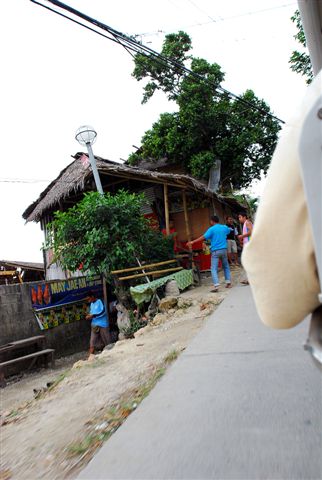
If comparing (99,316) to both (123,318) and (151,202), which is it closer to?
(123,318)

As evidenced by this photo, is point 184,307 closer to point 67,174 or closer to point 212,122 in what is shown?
point 67,174

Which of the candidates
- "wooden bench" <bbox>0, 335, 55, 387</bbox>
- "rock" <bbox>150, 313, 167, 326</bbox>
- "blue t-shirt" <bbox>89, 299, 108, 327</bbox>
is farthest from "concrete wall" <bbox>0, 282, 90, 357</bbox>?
"rock" <bbox>150, 313, 167, 326</bbox>

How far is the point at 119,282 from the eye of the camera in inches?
355

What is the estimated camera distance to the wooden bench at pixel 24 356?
8.52 meters

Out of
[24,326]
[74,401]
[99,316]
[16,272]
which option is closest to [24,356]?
[24,326]

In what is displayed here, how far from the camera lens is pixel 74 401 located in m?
3.49

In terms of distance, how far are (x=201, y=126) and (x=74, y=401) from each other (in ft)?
43.5

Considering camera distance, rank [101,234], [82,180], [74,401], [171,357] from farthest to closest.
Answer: [82,180], [101,234], [171,357], [74,401]

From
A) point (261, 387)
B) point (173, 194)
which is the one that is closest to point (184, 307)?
point (261, 387)

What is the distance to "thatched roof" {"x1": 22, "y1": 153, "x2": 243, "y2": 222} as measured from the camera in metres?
10.7

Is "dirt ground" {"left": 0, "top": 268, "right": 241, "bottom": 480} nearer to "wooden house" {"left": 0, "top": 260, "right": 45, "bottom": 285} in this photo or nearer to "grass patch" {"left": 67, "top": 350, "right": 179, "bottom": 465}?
"grass patch" {"left": 67, "top": 350, "right": 179, "bottom": 465}

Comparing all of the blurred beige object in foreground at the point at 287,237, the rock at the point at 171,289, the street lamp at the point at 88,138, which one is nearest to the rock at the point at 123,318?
the rock at the point at 171,289

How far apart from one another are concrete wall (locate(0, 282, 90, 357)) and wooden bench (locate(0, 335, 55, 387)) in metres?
0.34

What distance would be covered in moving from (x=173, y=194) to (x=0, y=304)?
7443 mm
